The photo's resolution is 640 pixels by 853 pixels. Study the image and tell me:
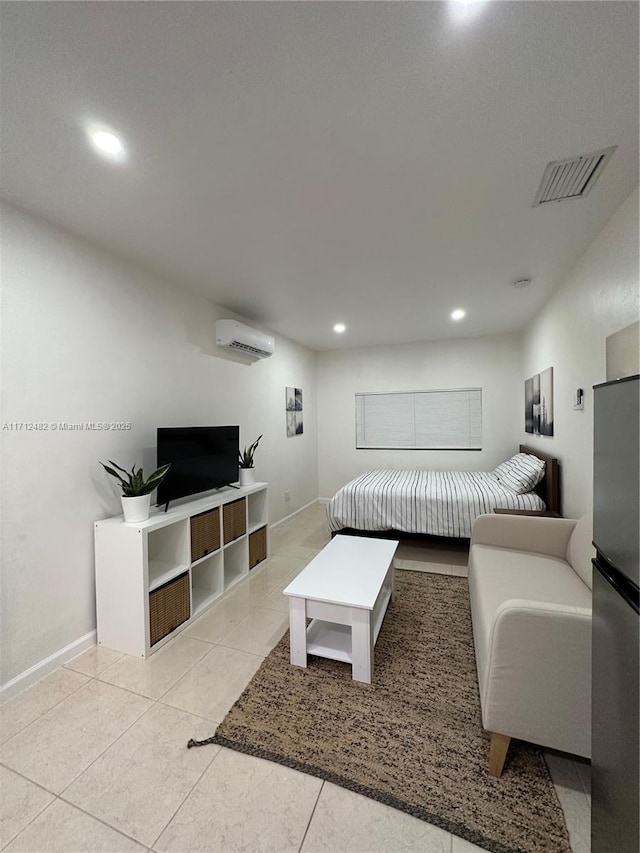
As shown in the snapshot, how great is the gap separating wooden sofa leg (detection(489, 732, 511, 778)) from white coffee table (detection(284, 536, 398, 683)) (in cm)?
62

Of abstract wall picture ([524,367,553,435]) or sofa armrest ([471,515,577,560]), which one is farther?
abstract wall picture ([524,367,553,435])

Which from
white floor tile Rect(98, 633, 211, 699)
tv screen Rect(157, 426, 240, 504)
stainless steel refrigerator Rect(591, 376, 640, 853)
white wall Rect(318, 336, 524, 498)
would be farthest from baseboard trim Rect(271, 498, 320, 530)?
stainless steel refrigerator Rect(591, 376, 640, 853)

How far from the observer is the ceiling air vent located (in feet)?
4.93

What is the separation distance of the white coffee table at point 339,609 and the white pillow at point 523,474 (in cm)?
183

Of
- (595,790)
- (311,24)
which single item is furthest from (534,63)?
(595,790)

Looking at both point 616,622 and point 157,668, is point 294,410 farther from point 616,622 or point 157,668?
point 616,622

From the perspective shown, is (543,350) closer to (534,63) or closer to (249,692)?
(534,63)

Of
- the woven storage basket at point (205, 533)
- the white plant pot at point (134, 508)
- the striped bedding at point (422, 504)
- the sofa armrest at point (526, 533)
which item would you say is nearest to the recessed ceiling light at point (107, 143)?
the white plant pot at point (134, 508)

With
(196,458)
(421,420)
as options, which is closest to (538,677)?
(196,458)

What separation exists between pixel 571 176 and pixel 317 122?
1.24 metres

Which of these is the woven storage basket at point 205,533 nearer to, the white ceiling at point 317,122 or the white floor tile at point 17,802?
the white floor tile at point 17,802

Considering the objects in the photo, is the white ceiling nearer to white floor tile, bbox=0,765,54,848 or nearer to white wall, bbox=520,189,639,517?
white wall, bbox=520,189,639,517

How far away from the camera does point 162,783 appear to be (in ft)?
4.22

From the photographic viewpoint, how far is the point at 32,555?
182cm
